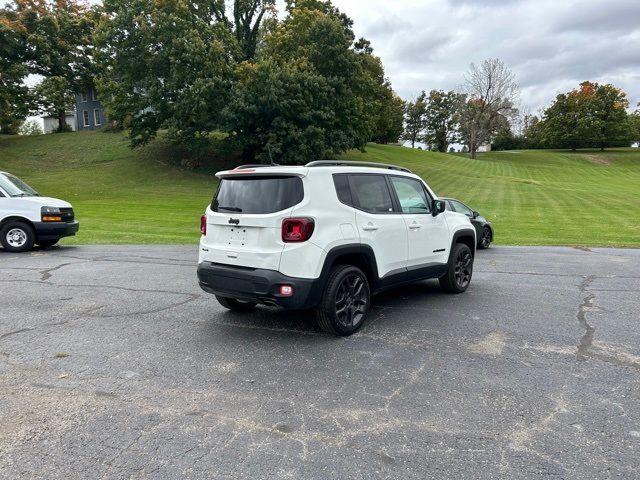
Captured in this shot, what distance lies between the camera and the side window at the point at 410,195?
6137 millimetres

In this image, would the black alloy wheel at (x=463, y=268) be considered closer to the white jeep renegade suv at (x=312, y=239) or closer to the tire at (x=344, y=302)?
the white jeep renegade suv at (x=312, y=239)

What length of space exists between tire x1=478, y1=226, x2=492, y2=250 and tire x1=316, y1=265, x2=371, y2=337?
28.6ft

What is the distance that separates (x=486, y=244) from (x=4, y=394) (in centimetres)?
1222

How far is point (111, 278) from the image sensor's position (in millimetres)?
8227

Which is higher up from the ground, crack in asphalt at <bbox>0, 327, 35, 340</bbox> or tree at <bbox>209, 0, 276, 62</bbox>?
tree at <bbox>209, 0, 276, 62</bbox>

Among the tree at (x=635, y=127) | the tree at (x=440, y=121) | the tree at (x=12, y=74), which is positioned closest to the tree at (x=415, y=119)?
the tree at (x=440, y=121)

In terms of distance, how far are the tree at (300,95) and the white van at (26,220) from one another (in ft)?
59.6

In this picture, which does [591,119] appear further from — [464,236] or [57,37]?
[464,236]

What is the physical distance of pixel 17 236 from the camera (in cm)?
1139

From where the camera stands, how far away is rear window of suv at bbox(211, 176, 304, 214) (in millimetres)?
4887

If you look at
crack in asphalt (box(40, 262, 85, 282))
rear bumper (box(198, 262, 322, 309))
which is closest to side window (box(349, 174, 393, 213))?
rear bumper (box(198, 262, 322, 309))

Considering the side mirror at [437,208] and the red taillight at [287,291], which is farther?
the side mirror at [437,208]

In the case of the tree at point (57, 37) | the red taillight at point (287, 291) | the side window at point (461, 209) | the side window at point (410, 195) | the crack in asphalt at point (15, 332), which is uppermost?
the tree at point (57, 37)

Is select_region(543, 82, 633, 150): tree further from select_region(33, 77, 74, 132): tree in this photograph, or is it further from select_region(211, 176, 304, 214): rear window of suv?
select_region(211, 176, 304, 214): rear window of suv
